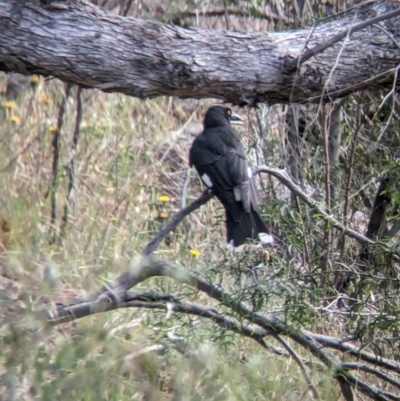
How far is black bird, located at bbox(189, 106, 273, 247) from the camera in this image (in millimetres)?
4652

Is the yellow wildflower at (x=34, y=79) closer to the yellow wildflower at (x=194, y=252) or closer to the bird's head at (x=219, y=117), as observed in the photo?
the bird's head at (x=219, y=117)

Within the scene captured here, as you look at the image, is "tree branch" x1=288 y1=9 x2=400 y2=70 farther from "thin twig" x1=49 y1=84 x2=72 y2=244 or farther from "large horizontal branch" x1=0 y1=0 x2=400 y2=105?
"thin twig" x1=49 y1=84 x2=72 y2=244

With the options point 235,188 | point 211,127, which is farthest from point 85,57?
point 211,127

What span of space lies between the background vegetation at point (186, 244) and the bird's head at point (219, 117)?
26 centimetres

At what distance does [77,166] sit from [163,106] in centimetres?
127

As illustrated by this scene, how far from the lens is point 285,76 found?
3.35m

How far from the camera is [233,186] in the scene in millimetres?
4684

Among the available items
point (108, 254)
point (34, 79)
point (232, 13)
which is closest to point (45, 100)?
point (34, 79)

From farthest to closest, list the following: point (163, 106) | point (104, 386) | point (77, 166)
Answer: point (163, 106) < point (77, 166) < point (104, 386)

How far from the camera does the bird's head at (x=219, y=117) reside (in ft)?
17.5

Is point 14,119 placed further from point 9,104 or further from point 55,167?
point 55,167

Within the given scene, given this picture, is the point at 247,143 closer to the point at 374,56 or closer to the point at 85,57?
the point at 374,56

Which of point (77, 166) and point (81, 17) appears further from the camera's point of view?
point (77, 166)

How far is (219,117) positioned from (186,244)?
0.98 metres
